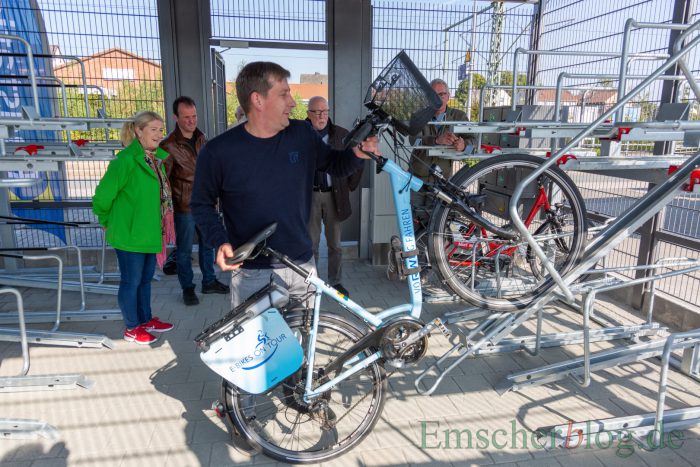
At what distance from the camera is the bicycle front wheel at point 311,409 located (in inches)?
87.8

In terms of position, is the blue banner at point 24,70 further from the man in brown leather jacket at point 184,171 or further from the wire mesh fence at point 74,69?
the man in brown leather jacket at point 184,171

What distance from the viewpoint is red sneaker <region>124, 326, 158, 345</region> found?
3.48 metres

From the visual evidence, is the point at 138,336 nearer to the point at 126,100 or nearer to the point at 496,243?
the point at 496,243

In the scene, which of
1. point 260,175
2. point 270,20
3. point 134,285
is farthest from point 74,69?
point 260,175

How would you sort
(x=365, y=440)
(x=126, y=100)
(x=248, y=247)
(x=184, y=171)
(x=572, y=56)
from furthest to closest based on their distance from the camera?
(x=126, y=100) < (x=572, y=56) < (x=184, y=171) < (x=365, y=440) < (x=248, y=247)

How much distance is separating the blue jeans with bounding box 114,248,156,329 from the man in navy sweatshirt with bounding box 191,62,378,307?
1.44 m

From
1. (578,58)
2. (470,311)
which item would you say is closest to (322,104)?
(470,311)

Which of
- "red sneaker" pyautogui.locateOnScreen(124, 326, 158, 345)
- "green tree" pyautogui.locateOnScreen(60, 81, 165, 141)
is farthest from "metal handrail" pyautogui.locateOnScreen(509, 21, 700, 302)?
"green tree" pyautogui.locateOnScreen(60, 81, 165, 141)

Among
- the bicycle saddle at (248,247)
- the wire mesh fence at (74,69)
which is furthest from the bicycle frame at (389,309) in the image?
the wire mesh fence at (74,69)

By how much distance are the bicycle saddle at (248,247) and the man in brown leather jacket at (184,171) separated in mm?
2268

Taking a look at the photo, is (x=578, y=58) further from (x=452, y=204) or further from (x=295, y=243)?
(x=295, y=243)

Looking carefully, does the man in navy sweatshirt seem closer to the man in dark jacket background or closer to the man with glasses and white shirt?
the man in dark jacket background

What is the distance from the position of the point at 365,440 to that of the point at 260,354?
85 centimetres

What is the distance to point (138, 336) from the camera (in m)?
3.48
